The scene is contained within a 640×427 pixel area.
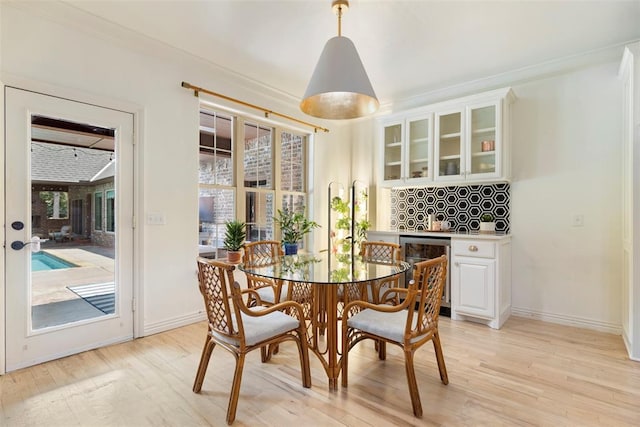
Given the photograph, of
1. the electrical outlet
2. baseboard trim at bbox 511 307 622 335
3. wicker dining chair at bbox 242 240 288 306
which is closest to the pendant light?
wicker dining chair at bbox 242 240 288 306

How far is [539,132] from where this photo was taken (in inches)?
135

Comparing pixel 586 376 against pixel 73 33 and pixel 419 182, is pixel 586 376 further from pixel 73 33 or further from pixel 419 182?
pixel 73 33

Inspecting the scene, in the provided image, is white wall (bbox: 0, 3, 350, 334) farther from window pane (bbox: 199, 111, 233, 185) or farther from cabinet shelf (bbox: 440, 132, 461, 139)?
cabinet shelf (bbox: 440, 132, 461, 139)

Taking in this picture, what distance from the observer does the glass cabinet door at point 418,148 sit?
3.90 meters

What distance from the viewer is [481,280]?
318cm

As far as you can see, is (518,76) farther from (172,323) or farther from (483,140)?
(172,323)

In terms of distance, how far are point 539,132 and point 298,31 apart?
8.94 ft

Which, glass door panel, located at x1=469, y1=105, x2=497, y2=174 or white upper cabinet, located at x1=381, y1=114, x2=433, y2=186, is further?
white upper cabinet, located at x1=381, y1=114, x2=433, y2=186

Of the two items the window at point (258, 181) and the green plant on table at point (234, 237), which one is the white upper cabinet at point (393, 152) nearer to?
the window at point (258, 181)

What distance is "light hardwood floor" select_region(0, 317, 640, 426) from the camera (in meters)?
1.75

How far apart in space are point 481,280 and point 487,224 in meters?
0.71

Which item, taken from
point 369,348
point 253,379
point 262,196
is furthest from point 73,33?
point 369,348

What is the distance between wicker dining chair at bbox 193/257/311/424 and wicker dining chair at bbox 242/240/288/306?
1.74 ft

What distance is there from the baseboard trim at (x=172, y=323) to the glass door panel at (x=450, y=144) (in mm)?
3124
